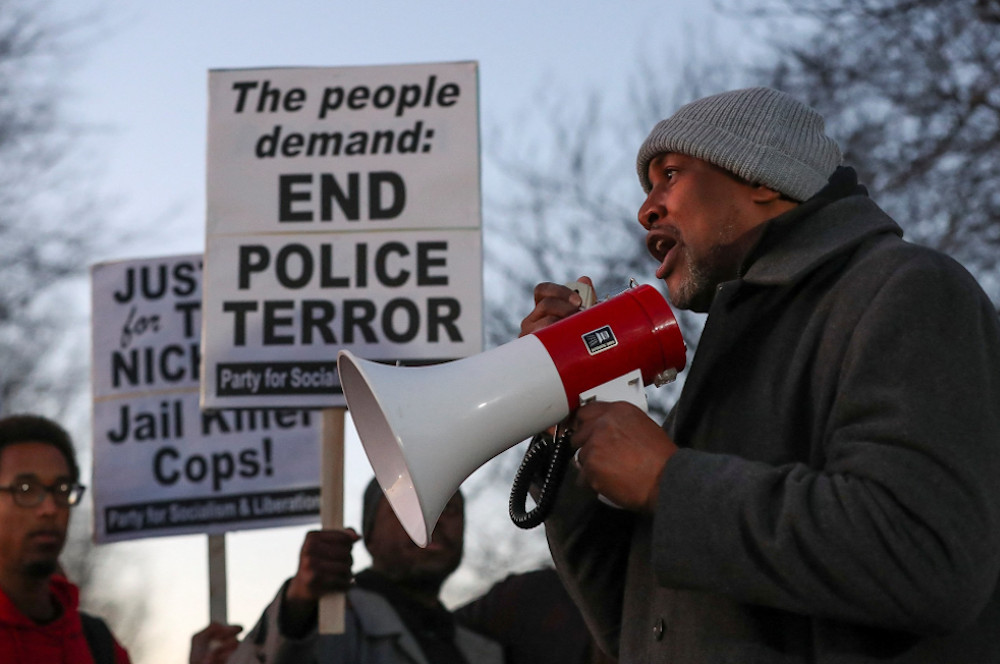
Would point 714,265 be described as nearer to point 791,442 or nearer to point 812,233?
point 812,233

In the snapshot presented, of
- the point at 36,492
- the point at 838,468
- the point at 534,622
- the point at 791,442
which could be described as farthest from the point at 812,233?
the point at 36,492

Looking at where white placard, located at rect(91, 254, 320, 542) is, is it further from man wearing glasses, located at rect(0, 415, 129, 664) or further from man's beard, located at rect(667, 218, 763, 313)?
man's beard, located at rect(667, 218, 763, 313)

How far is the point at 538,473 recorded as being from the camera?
8.11 feet

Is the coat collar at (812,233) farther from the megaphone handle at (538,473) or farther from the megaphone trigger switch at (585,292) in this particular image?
the megaphone handle at (538,473)

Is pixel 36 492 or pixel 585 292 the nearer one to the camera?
pixel 585 292

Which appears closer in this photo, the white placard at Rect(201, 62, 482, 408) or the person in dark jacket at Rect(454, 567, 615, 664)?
the person in dark jacket at Rect(454, 567, 615, 664)

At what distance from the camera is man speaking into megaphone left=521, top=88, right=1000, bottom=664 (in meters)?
1.77

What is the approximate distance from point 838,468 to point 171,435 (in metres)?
→ 4.63

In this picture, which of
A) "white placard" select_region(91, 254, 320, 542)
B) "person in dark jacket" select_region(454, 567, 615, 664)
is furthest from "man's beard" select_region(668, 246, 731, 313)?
"white placard" select_region(91, 254, 320, 542)

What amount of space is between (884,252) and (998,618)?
56 centimetres

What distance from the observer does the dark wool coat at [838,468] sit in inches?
69.4

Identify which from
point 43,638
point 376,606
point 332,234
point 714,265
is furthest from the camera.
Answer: point 332,234

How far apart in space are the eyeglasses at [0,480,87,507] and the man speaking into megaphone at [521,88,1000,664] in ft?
8.04

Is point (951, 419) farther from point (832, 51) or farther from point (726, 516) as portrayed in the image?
point (832, 51)
